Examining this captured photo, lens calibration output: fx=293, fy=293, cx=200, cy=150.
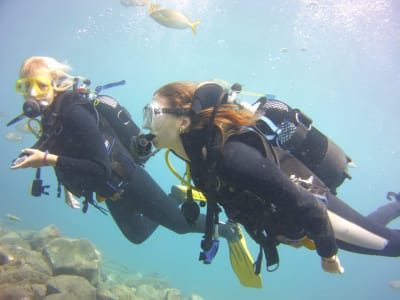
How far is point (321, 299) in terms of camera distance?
4803 centimetres

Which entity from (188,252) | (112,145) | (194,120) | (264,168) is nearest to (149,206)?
(112,145)

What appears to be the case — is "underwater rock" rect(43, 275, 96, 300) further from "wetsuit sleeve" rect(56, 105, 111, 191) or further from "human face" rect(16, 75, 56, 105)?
"human face" rect(16, 75, 56, 105)

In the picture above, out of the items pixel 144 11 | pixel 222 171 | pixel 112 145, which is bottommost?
pixel 112 145

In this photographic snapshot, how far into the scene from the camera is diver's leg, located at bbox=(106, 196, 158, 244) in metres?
4.64

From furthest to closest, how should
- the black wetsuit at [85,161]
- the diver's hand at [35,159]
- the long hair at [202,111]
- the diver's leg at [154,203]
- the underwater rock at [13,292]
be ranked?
the diver's leg at [154,203] < the underwater rock at [13,292] < the black wetsuit at [85,161] < the diver's hand at [35,159] < the long hair at [202,111]

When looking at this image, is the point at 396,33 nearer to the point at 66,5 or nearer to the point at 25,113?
the point at 25,113

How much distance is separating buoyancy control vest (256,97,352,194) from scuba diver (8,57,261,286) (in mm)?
1137

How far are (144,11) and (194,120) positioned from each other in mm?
27989

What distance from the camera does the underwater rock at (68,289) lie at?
4335 millimetres

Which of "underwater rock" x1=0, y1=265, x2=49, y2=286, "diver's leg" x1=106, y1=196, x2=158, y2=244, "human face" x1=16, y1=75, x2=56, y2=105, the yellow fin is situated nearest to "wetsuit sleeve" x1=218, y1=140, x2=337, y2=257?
the yellow fin

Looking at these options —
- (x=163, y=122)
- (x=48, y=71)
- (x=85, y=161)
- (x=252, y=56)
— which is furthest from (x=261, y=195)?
(x=252, y=56)

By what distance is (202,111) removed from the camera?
230 centimetres

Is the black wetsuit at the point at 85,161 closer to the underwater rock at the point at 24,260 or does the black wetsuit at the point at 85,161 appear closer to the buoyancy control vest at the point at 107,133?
the buoyancy control vest at the point at 107,133

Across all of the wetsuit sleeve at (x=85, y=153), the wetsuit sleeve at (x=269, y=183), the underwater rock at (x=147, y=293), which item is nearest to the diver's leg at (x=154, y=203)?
the wetsuit sleeve at (x=85, y=153)
